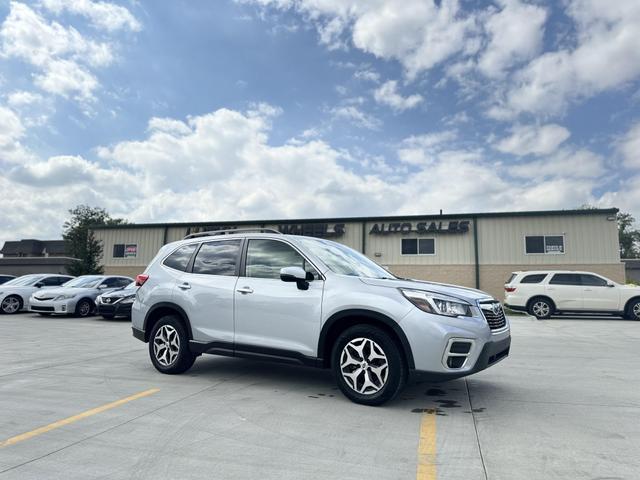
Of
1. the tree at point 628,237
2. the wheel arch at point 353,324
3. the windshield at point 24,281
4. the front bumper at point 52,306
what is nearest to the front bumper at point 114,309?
the front bumper at point 52,306

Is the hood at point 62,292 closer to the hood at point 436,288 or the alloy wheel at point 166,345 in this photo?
the alloy wheel at point 166,345

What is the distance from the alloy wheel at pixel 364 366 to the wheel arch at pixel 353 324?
0.19 m

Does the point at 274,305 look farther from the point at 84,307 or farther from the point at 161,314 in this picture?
the point at 84,307

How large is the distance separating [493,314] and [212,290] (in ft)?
10.5

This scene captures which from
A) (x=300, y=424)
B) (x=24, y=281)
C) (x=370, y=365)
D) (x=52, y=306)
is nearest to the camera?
(x=300, y=424)

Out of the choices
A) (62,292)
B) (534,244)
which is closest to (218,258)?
(62,292)

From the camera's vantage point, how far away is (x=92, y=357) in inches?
282

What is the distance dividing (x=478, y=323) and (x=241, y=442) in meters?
2.38

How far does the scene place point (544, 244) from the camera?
22266 millimetres

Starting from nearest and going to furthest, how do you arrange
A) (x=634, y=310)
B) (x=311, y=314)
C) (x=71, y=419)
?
1. (x=71, y=419)
2. (x=311, y=314)
3. (x=634, y=310)

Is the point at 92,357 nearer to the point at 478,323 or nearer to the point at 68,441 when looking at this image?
the point at 68,441

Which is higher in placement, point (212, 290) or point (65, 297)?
point (212, 290)

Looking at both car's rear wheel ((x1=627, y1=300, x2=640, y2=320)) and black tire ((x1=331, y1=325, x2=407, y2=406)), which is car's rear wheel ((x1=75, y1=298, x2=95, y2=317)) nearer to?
black tire ((x1=331, y1=325, x2=407, y2=406))

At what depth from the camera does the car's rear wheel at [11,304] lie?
15.9 m
